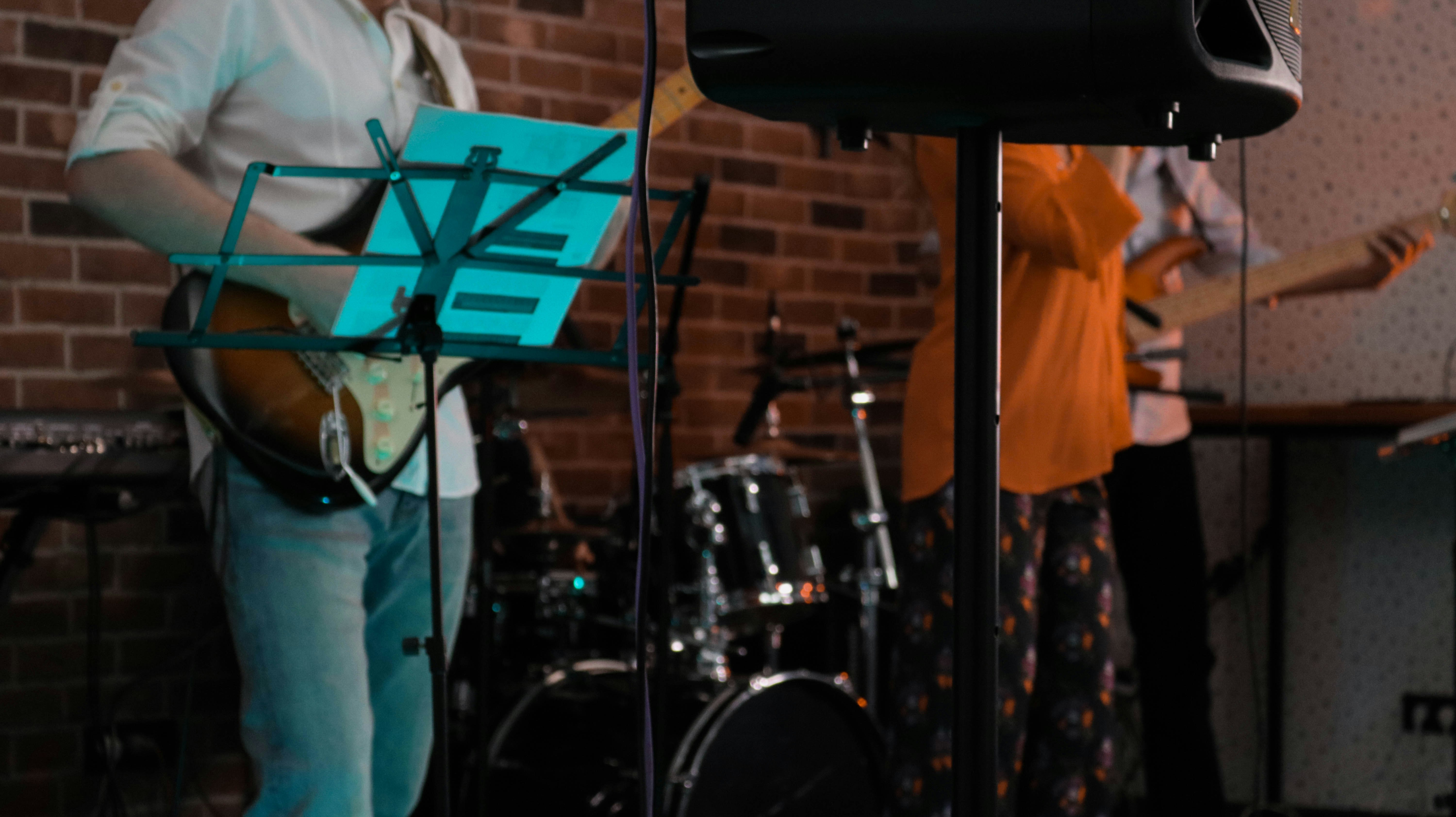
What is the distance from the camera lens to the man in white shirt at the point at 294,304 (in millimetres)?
1305

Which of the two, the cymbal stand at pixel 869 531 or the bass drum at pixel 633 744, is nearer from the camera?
the bass drum at pixel 633 744

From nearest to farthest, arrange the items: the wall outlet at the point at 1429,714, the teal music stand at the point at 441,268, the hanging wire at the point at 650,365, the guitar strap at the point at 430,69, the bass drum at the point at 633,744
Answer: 1. the hanging wire at the point at 650,365
2. the teal music stand at the point at 441,268
3. the guitar strap at the point at 430,69
4. the bass drum at the point at 633,744
5. the wall outlet at the point at 1429,714

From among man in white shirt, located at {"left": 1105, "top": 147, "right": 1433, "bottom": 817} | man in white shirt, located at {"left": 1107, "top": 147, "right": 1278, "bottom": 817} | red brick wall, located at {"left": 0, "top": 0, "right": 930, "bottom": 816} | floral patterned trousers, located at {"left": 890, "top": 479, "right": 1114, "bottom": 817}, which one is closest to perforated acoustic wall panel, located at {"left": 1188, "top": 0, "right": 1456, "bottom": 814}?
man in white shirt, located at {"left": 1105, "top": 147, "right": 1433, "bottom": 817}

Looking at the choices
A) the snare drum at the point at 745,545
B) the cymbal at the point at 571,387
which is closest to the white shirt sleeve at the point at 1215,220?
the snare drum at the point at 745,545

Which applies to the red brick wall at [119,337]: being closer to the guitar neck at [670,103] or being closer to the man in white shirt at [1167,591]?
the guitar neck at [670,103]

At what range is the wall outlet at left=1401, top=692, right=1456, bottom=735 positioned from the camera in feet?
9.58

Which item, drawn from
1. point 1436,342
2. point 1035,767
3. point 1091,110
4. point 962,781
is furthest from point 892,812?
point 1436,342

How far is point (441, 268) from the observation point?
1122 millimetres

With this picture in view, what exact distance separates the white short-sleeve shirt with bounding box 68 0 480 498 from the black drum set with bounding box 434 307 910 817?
722 mm

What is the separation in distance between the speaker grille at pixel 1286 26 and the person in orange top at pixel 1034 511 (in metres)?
0.85

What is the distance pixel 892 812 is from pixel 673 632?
605 mm

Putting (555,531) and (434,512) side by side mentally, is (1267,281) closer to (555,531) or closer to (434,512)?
(555,531)

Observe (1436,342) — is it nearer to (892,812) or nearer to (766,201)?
(766,201)

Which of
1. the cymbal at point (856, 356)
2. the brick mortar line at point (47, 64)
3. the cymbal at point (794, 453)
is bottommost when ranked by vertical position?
the cymbal at point (794, 453)
